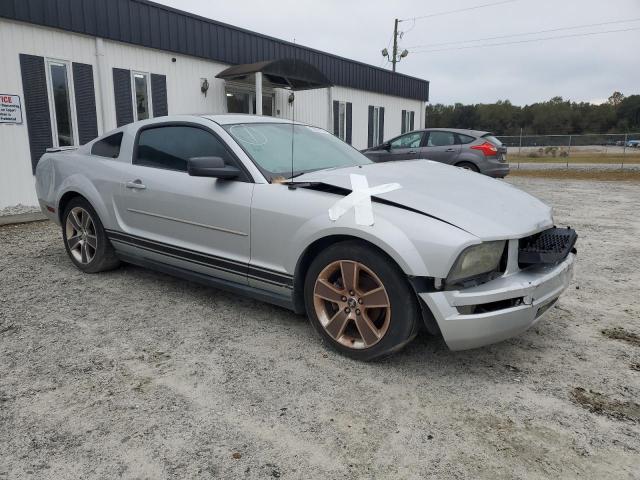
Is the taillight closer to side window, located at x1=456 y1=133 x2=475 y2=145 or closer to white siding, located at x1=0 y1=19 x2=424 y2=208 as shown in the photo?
side window, located at x1=456 y1=133 x2=475 y2=145

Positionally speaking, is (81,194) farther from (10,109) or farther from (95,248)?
(10,109)

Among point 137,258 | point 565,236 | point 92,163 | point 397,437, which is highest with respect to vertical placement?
point 92,163

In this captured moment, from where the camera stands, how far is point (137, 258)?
4191 millimetres

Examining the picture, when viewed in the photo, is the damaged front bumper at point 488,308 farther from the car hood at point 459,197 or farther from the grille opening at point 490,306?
the car hood at point 459,197

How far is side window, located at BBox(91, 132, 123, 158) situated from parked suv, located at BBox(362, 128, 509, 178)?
7.55 metres

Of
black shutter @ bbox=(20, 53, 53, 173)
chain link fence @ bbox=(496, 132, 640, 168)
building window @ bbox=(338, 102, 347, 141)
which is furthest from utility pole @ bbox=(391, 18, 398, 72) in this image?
black shutter @ bbox=(20, 53, 53, 173)

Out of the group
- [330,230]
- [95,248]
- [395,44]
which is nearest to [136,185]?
[95,248]

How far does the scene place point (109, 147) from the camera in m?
4.45

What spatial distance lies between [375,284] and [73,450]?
171 centimetres

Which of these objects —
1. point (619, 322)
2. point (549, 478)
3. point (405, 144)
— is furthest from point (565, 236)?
point (405, 144)

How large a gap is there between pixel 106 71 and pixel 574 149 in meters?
31.1

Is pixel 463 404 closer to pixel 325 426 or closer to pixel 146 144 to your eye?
pixel 325 426

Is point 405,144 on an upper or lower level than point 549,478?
upper

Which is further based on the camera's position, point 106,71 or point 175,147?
point 106,71
